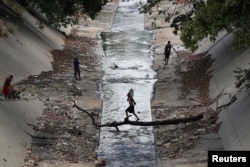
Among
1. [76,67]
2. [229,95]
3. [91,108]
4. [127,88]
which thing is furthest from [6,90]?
[229,95]

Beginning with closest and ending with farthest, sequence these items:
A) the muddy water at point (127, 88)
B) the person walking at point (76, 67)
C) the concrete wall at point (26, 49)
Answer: the muddy water at point (127, 88) → the concrete wall at point (26, 49) → the person walking at point (76, 67)

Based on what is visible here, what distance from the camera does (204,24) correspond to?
18.3m

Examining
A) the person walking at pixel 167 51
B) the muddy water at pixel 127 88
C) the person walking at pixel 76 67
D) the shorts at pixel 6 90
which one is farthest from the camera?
the person walking at pixel 167 51

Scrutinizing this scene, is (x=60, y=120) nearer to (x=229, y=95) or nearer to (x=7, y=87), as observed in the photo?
(x=7, y=87)

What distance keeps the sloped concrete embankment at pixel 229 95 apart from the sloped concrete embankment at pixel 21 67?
7.51 metres

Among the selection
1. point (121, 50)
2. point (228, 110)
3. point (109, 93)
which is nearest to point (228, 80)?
point (228, 110)

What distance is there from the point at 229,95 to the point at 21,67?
1177cm

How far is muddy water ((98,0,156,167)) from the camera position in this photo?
20027 mm

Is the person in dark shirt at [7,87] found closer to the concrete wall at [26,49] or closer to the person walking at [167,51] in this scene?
the concrete wall at [26,49]

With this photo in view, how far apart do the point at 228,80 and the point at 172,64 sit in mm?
9729

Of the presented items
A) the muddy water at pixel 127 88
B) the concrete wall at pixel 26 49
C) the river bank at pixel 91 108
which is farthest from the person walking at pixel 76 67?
the concrete wall at pixel 26 49

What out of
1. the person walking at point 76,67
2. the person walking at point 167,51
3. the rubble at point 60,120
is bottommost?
the rubble at point 60,120

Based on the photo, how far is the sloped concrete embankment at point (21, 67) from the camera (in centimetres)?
1877

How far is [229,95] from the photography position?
23.5 metres
